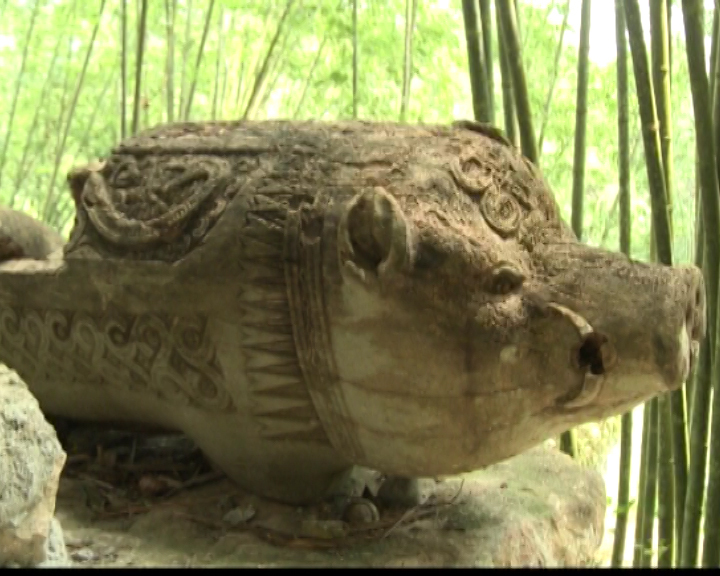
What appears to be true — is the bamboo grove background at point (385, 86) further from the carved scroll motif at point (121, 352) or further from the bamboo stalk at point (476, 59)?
the carved scroll motif at point (121, 352)

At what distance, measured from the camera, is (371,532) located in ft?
6.12

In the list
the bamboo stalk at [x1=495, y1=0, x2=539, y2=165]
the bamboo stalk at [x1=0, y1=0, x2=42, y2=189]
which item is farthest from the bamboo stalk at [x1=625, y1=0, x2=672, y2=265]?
the bamboo stalk at [x1=0, y1=0, x2=42, y2=189]

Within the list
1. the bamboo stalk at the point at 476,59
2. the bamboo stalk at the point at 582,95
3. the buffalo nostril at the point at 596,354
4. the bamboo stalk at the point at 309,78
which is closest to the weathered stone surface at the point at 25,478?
the buffalo nostril at the point at 596,354

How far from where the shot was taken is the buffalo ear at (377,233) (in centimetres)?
162

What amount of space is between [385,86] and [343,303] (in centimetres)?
299

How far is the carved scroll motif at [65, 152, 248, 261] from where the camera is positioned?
1854mm

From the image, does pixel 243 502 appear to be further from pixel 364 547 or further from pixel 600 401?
pixel 600 401

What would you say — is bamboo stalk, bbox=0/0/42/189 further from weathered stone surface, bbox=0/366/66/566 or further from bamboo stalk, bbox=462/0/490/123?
weathered stone surface, bbox=0/366/66/566

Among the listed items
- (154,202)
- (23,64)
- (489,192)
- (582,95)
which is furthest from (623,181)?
(23,64)

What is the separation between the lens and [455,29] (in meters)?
4.48

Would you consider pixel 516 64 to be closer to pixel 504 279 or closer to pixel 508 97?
pixel 508 97

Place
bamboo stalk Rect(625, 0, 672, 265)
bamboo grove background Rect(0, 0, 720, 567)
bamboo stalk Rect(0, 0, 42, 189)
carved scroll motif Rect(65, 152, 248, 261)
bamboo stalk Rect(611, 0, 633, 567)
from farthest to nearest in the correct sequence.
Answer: bamboo stalk Rect(0, 0, 42, 189) < bamboo grove background Rect(0, 0, 720, 567) < bamboo stalk Rect(611, 0, 633, 567) < bamboo stalk Rect(625, 0, 672, 265) < carved scroll motif Rect(65, 152, 248, 261)

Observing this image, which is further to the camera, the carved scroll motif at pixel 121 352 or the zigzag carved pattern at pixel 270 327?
the carved scroll motif at pixel 121 352

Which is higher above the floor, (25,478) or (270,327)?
(270,327)
